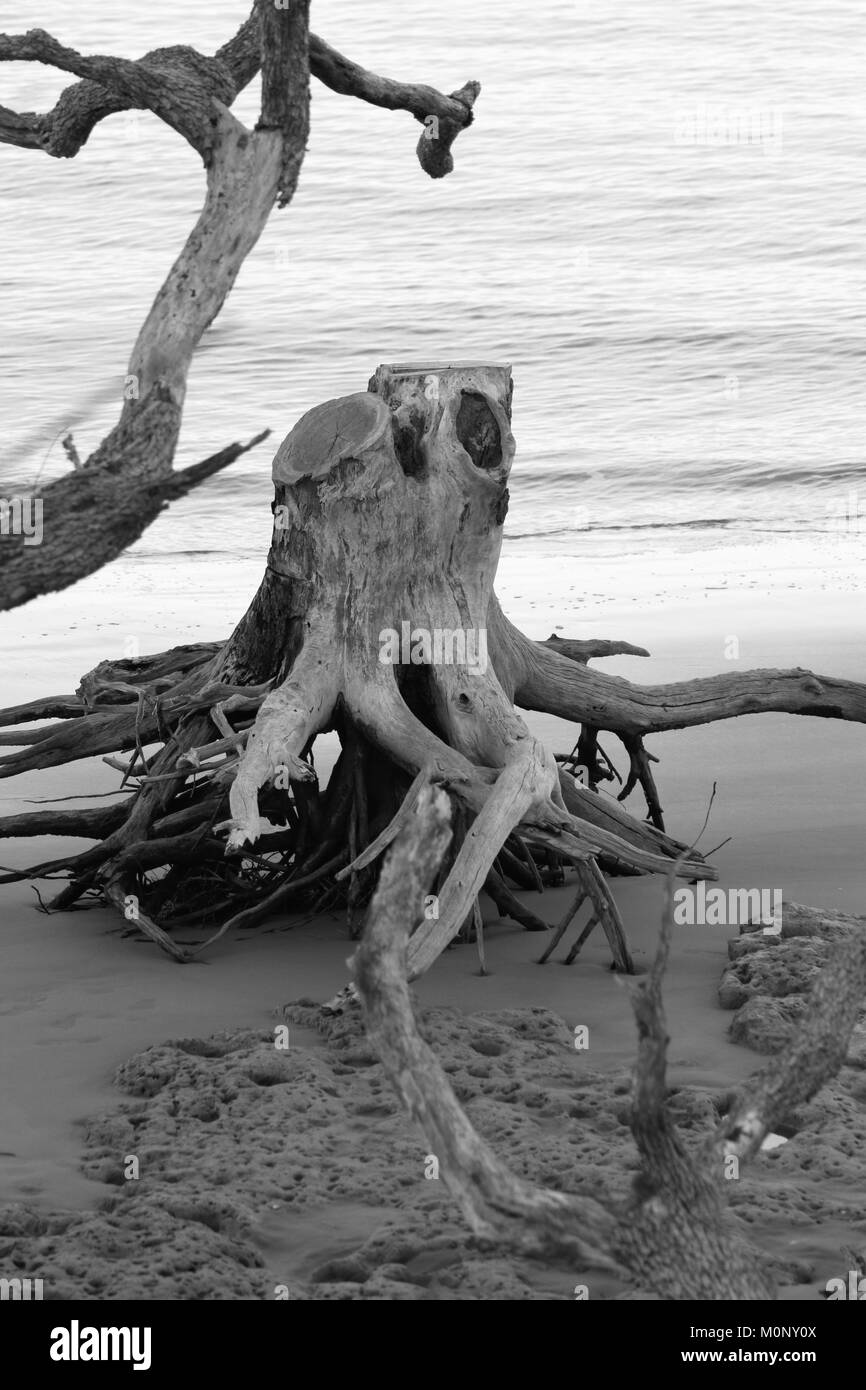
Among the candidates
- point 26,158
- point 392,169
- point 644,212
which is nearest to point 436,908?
point 644,212

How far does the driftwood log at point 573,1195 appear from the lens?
2758 millimetres

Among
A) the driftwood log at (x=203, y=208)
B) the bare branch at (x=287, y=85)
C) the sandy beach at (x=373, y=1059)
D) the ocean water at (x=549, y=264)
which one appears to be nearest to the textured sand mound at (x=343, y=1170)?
the sandy beach at (x=373, y=1059)

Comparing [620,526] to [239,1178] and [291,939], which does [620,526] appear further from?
[239,1178]

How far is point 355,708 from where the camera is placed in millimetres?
5742

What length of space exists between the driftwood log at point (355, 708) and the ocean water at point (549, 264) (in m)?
4.90

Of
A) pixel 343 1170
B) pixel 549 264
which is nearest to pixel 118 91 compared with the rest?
pixel 343 1170

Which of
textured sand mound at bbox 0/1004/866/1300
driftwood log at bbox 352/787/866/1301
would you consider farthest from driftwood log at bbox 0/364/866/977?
driftwood log at bbox 352/787/866/1301

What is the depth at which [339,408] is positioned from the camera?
5.76 m

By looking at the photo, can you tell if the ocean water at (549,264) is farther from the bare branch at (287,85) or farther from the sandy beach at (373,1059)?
the bare branch at (287,85)

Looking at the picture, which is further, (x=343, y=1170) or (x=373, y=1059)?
(x=373, y=1059)

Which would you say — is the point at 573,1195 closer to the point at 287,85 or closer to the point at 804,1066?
the point at 804,1066

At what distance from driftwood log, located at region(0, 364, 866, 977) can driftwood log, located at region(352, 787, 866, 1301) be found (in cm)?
231

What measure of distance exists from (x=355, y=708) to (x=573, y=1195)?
3015 millimetres

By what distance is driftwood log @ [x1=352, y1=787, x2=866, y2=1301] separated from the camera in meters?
2.76
